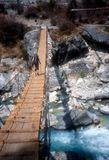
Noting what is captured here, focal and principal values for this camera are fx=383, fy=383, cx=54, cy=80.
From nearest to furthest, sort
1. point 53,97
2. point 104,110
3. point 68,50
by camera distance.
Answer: point 104,110
point 53,97
point 68,50

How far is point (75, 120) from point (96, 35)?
9.69 metres

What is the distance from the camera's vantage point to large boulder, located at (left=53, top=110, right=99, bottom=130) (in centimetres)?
1894

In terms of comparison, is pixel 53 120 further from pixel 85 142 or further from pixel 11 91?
pixel 11 91

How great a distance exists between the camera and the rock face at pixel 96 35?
86.7 ft

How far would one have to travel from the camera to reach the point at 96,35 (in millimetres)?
27078

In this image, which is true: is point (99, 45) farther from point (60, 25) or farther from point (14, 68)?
point (14, 68)

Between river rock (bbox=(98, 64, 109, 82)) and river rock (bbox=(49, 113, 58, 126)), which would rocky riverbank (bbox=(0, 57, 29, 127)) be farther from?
river rock (bbox=(98, 64, 109, 82))

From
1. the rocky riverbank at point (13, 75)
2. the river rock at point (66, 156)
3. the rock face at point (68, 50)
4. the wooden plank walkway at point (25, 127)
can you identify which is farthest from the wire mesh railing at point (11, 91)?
the river rock at point (66, 156)

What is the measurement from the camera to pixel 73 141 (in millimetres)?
17859

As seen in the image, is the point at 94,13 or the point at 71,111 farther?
the point at 94,13

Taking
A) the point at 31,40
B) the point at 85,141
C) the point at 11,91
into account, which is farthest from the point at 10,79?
the point at 85,141

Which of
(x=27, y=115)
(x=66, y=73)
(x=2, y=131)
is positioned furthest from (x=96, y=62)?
(x=2, y=131)

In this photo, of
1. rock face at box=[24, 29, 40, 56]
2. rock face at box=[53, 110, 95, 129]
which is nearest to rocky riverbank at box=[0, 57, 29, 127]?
rock face at box=[24, 29, 40, 56]

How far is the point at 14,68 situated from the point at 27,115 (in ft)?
38.5
